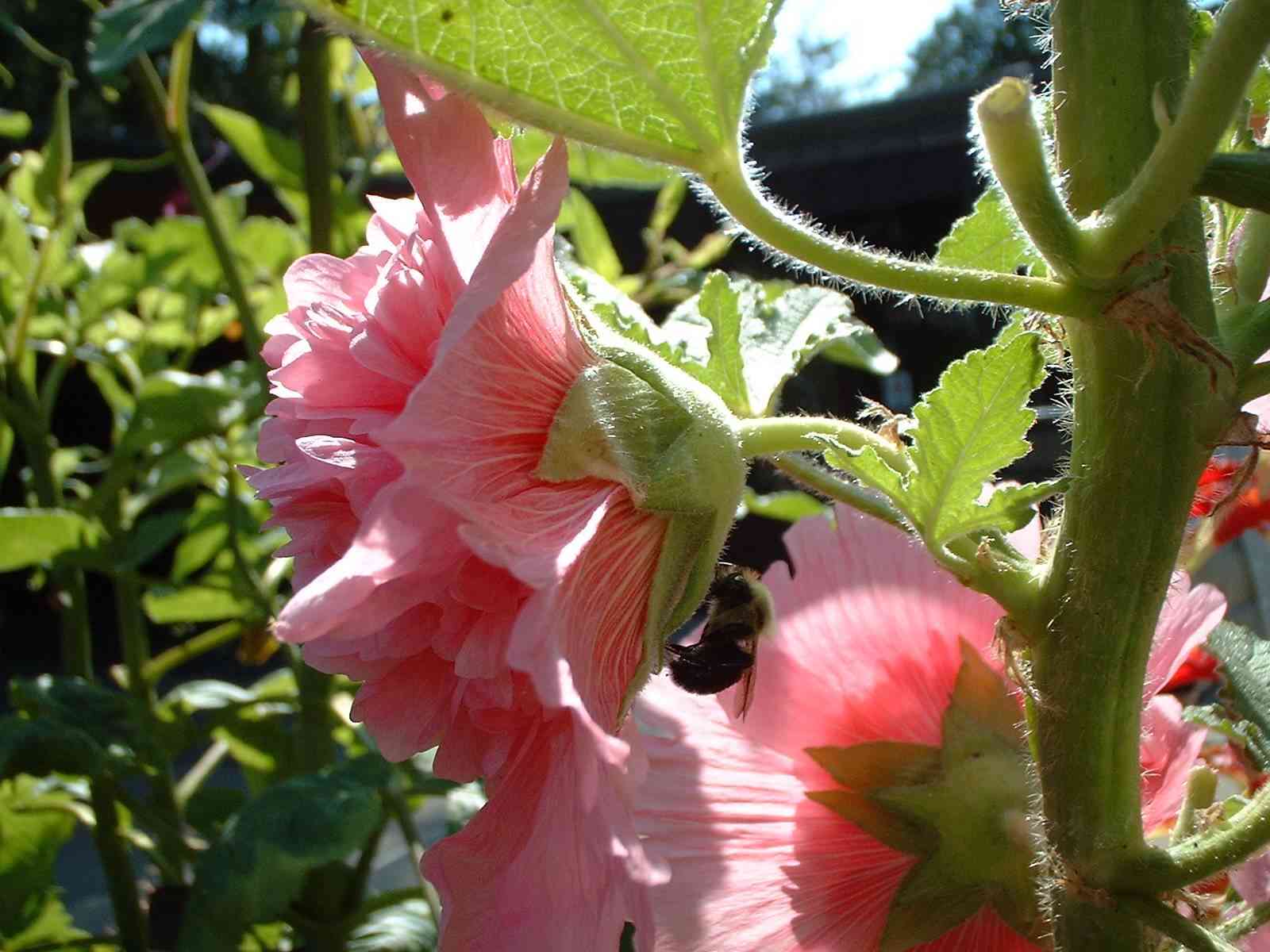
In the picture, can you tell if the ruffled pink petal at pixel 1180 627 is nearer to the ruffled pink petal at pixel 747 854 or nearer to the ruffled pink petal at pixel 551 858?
the ruffled pink petal at pixel 747 854

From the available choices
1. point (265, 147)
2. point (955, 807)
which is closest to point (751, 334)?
point (955, 807)

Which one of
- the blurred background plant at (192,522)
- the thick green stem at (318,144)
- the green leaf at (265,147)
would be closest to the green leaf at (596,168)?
the blurred background plant at (192,522)

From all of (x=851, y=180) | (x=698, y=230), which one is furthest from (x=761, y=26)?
(x=851, y=180)

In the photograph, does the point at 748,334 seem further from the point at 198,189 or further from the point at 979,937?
the point at 198,189

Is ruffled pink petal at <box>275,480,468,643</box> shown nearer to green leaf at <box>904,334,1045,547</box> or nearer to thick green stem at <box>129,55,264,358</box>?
green leaf at <box>904,334,1045,547</box>

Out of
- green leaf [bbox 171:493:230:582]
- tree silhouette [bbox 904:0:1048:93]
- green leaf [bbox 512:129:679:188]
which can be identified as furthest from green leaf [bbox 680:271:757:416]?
tree silhouette [bbox 904:0:1048:93]

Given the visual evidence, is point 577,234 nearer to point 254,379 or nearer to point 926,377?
point 254,379

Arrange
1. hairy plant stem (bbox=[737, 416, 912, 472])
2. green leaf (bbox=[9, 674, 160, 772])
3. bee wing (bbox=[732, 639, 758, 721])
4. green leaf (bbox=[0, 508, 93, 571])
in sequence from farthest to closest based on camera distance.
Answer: green leaf (bbox=[0, 508, 93, 571])
green leaf (bbox=[9, 674, 160, 772])
bee wing (bbox=[732, 639, 758, 721])
hairy plant stem (bbox=[737, 416, 912, 472])

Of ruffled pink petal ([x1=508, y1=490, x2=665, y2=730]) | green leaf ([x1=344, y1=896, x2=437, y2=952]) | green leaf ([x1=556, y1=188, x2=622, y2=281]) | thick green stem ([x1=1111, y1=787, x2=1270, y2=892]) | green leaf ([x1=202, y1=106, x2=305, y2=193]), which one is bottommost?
green leaf ([x1=344, y1=896, x2=437, y2=952])
